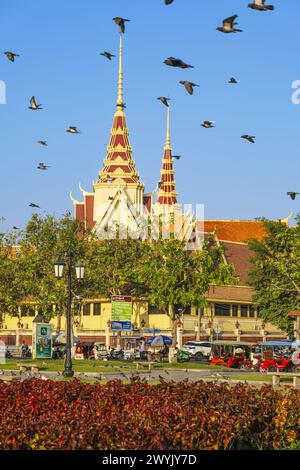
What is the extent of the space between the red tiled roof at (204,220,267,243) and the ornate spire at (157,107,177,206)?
61.4ft

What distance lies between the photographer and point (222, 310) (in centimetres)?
8338

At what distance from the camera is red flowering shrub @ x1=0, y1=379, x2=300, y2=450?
13688 mm

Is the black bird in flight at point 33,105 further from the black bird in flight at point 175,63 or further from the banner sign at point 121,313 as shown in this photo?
the banner sign at point 121,313

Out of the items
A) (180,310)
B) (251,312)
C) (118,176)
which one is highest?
(118,176)

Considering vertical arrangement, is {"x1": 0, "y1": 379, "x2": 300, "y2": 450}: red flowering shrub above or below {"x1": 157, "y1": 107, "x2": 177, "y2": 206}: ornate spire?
below

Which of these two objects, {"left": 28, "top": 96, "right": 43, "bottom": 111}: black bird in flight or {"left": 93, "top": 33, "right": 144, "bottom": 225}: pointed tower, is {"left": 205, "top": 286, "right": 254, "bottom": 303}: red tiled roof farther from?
{"left": 28, "top": 96, "right": 43, "bottom": 111}: black bird in flight

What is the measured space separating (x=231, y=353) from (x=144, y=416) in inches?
2075

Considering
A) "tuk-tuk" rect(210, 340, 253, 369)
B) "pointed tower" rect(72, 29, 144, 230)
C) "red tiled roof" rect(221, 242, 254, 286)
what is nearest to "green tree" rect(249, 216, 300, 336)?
"tuk-tuk" rect(210, 340, 253, 369)

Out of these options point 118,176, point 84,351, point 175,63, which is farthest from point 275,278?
point 175,63

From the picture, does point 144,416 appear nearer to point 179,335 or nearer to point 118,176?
point 179,335

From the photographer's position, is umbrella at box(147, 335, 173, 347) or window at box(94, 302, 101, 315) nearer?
umbrella at box(147, 335, 173, 347)

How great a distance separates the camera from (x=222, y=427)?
1523 cm
